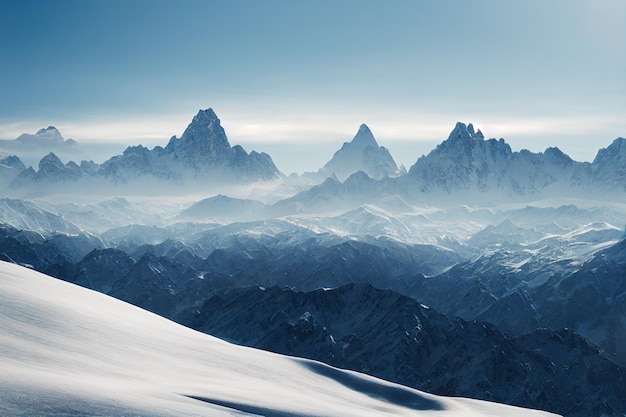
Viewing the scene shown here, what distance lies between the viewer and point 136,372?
58.8m

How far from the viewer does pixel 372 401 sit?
83938 mm

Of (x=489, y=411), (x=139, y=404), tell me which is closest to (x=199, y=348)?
(x=139, y=404)

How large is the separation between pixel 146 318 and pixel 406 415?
2976 centimetres

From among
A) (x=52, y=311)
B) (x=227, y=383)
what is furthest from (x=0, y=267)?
(x=227, y=383)

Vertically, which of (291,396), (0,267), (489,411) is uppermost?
(0,267)

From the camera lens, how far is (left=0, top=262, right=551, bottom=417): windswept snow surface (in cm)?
4550

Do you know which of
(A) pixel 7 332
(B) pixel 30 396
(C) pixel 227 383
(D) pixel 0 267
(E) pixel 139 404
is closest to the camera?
(B) pixel 30 396

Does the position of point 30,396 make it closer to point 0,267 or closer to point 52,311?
point 52,311

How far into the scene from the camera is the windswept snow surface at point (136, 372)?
149 feet

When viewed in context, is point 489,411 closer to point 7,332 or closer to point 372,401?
point 372,401

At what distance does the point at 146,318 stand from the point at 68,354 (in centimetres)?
2781

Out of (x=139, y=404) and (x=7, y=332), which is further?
A: (x=7, y=332)

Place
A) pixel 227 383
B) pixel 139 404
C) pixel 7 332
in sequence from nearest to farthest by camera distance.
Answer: pixel 139 404
pixel 7 332
pixel 227 383

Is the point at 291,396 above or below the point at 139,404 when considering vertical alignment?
below
